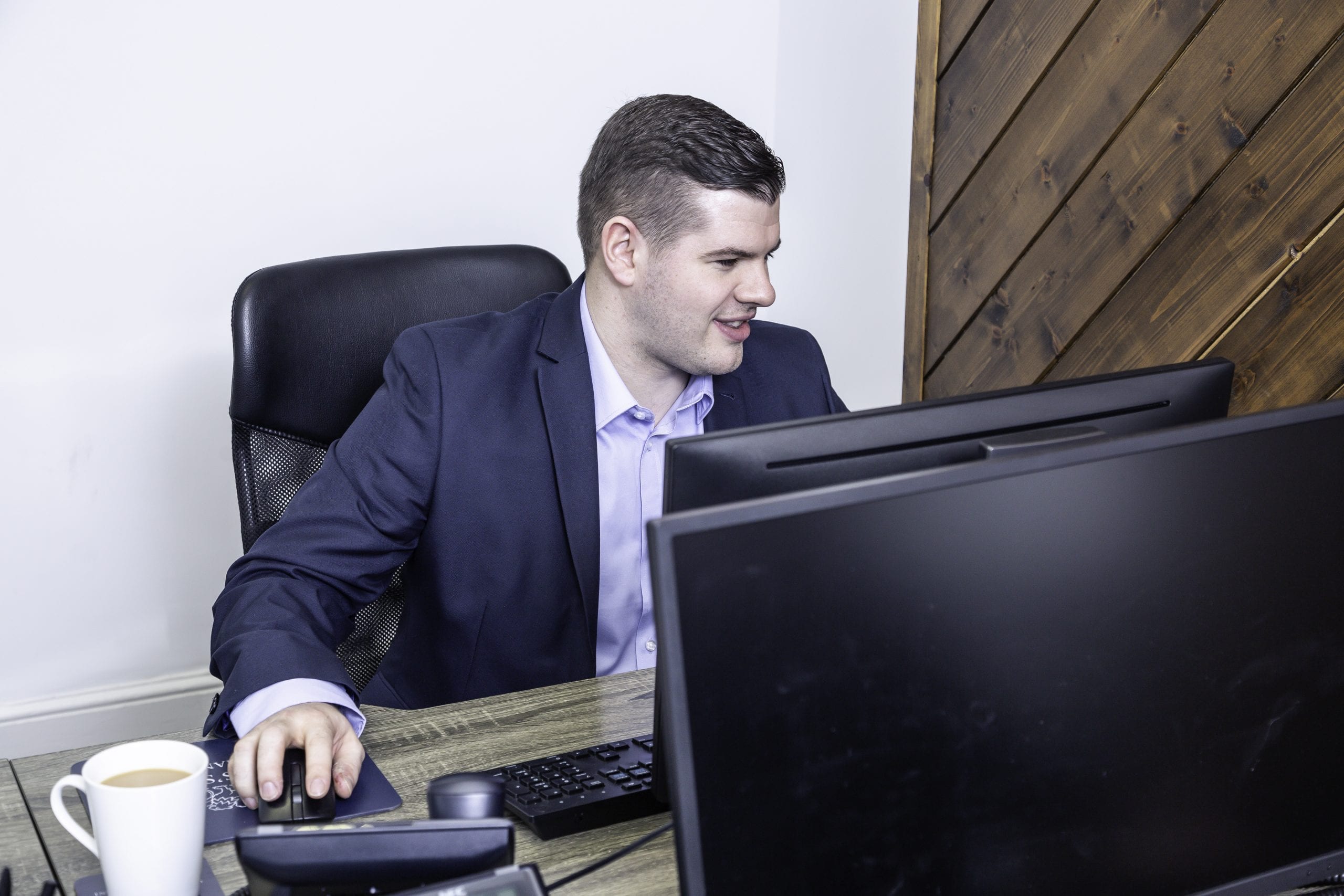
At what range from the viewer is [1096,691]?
2.39 feet

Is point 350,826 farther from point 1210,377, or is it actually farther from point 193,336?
point 193,336

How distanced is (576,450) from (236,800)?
599mm

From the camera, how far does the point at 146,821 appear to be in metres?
0.79

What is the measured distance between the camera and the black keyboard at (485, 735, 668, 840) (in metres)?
0.96

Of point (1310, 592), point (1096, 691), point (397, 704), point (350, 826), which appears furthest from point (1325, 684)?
point (397, 704)

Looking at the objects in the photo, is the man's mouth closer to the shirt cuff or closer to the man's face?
the man's face

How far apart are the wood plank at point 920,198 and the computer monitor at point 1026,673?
1618mm

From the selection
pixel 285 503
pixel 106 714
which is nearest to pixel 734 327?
pixel 285 503

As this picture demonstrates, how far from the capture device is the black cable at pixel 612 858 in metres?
0.89

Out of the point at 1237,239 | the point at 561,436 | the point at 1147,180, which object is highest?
the point at 1147,180

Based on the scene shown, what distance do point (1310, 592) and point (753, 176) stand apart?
2.94 feet

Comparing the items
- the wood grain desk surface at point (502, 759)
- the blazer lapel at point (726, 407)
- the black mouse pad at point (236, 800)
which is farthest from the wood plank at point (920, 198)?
the black mouse pad at point (236, 800)

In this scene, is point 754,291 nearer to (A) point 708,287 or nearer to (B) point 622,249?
(A) point 708,287

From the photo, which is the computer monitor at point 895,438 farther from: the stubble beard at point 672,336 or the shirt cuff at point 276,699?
the stubble beard at point 672,336
